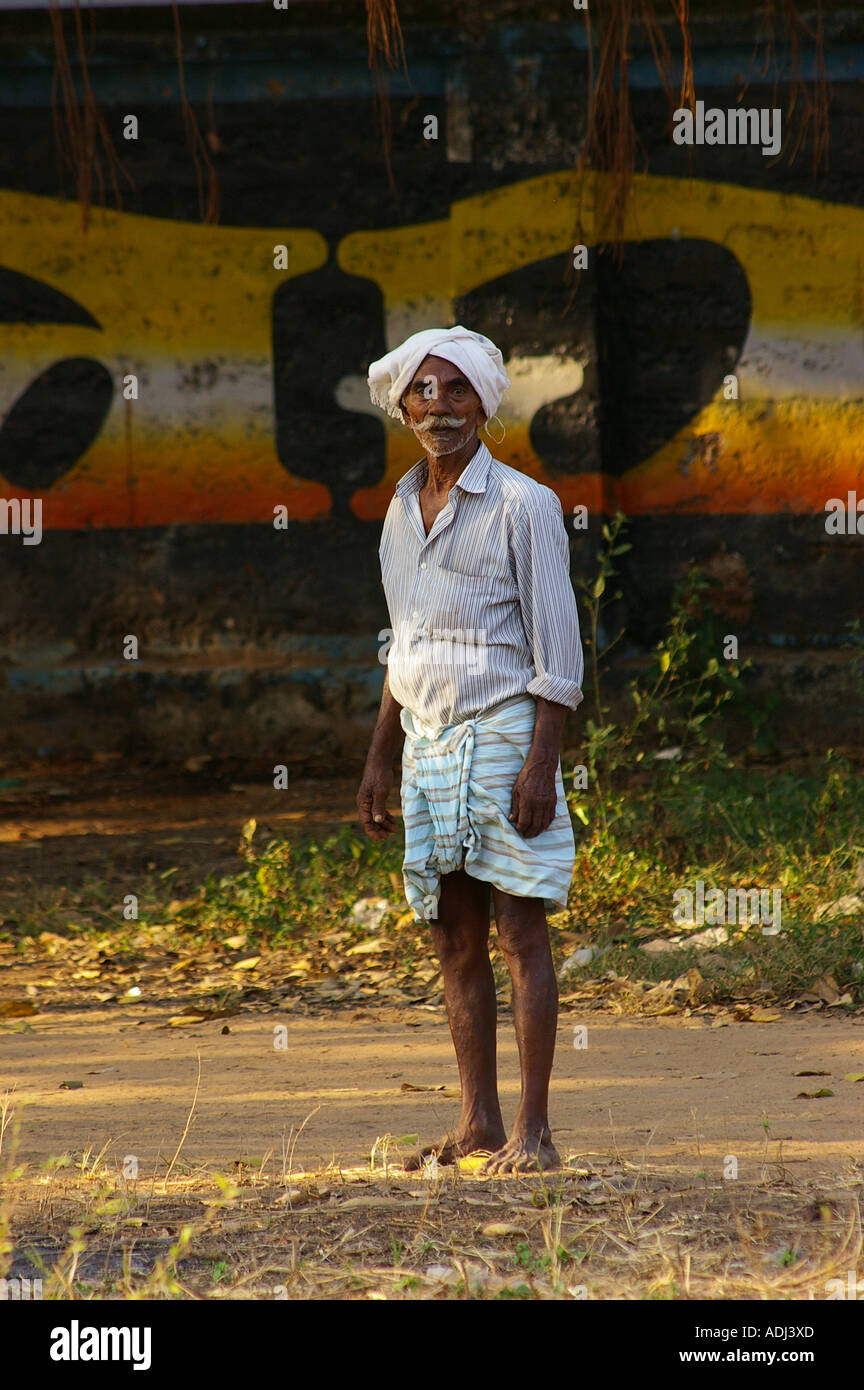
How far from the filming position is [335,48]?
7645 mm

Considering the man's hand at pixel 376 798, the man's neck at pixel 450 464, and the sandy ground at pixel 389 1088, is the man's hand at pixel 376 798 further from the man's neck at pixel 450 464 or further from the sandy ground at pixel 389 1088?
the sandy ground at pixel 389 1088

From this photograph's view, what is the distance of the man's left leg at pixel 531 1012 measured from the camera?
127 inches

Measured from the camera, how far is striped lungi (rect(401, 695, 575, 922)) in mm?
3234

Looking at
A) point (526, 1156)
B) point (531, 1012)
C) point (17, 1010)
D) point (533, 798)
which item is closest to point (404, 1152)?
point (526, 1156)

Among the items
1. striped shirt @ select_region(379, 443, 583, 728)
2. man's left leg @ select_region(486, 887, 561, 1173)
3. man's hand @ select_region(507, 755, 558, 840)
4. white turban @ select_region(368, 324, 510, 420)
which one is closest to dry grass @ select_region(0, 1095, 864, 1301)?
man's left leg @ select_region(486, 887, 561, 1173)

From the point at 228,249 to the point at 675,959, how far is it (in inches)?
175

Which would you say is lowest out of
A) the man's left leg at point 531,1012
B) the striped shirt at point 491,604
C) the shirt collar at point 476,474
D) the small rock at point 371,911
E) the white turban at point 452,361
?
the small rock at point 371,911

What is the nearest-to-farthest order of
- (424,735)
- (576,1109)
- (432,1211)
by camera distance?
(432,1211), (424,735), (576,1109)

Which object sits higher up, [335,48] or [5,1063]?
[335,48]

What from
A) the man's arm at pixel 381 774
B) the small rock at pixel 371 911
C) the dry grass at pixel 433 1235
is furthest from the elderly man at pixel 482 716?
the small rock at pixel 371 911

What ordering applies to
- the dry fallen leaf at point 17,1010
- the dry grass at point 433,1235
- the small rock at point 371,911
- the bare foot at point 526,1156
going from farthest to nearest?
the small rock at point 371,911 → the dry fallen leaf at point 17,1010 → the bare foot at point 526,1156 → the dry grass at point 433,1235

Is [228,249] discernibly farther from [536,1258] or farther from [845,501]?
[536,1258]

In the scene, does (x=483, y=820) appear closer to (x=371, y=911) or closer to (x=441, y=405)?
(x=441, y=405)

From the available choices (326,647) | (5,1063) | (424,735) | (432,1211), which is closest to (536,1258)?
(432,1211)
